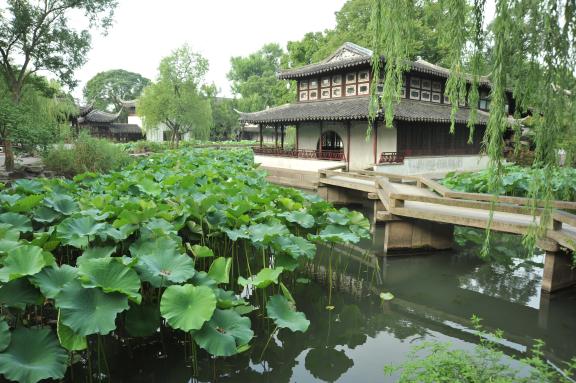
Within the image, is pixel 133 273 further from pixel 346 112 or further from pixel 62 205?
pixel 346 112

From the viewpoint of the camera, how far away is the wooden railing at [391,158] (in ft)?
52.2

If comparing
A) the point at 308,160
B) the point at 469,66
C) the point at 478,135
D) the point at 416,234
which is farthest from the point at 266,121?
the point at 469,66

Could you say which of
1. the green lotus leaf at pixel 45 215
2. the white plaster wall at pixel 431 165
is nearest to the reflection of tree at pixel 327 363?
the green lotus leaf at pixel 45 215

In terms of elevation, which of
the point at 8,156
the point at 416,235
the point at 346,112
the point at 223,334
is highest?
the point at 346,112

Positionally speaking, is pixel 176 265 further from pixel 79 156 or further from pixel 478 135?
pixel 478 135

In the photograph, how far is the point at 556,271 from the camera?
5.60 m

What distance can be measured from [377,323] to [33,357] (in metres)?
3.62

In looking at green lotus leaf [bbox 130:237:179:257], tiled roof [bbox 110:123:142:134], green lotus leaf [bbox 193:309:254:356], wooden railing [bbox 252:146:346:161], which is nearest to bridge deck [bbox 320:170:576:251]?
green lotus leaf [bbox 193:309:254:356]

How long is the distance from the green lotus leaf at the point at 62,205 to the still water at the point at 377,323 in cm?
174

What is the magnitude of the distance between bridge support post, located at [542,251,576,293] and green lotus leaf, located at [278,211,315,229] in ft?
10.5

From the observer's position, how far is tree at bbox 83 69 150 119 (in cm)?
5322

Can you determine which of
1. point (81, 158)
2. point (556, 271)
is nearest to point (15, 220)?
point (556, 271)

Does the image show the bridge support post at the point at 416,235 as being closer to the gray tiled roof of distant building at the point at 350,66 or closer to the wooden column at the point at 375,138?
the wooden column at the point at 375,138

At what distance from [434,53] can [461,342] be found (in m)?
27.0
